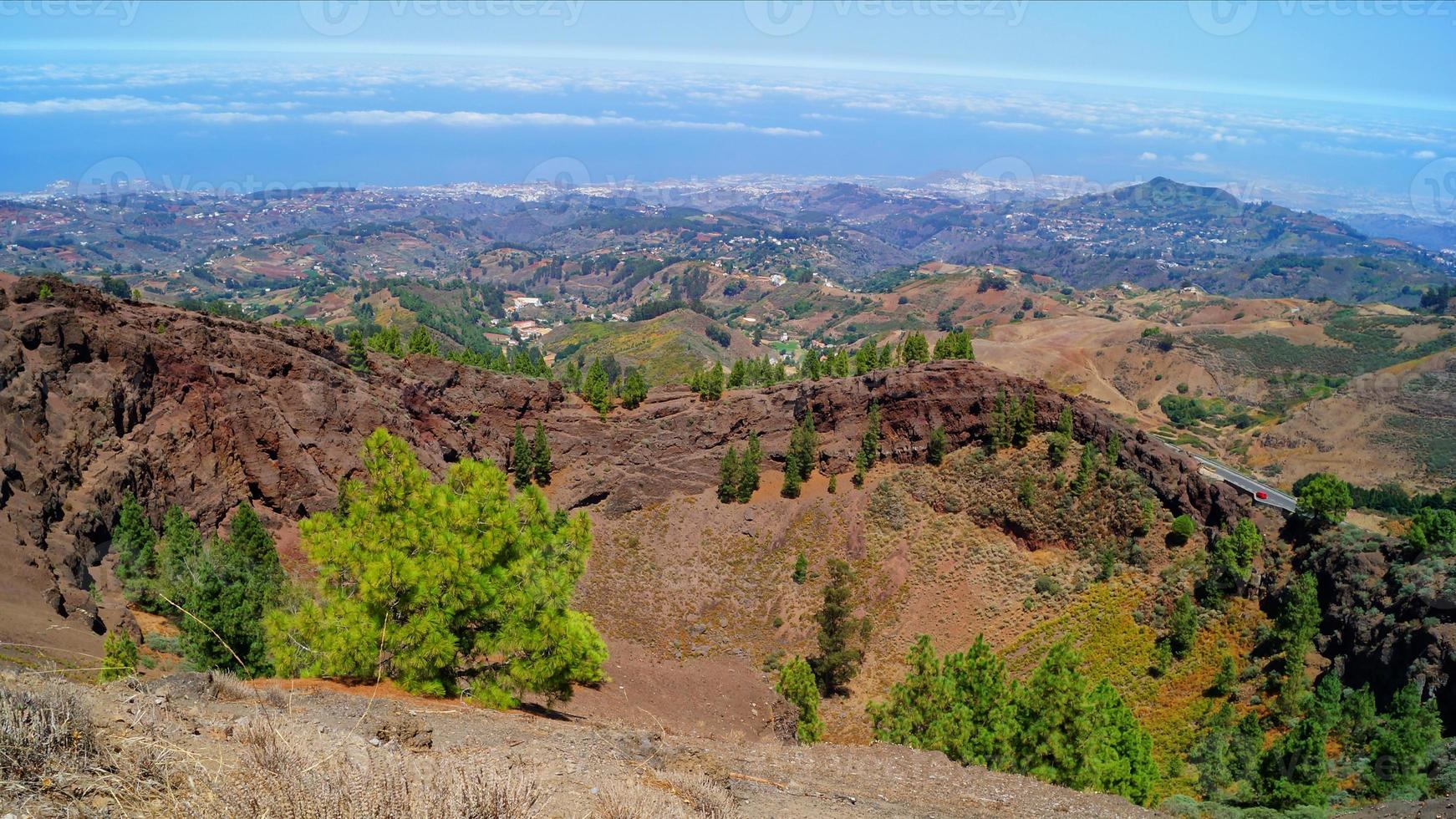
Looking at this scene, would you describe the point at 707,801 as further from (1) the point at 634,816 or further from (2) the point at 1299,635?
(2) the point at 1299,635

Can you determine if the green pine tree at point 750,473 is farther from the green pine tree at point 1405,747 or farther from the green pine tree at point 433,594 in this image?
the green pine tree at point 433,594

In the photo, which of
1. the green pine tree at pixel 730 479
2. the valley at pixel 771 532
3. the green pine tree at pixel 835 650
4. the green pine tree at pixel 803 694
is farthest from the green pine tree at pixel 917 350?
the green pine tree at pixel 803 694

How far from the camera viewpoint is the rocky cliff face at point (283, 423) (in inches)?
1224

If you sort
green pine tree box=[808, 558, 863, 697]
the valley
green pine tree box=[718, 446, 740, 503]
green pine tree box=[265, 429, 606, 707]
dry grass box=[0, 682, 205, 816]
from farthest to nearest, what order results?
1. green pine tree box=[718, 446, 740, 503]
2. green pine tree box=[808, 558, 863, 697]
3. the valley
4. green pine tree box=[265, 429, 606, 707]
5. dry grass box=[0, 682, 205, 816]

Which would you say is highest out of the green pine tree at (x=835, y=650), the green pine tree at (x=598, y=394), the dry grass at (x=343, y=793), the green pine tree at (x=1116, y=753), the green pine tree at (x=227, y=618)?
the dry grass at (x=343, y=793)

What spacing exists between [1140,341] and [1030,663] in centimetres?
9674

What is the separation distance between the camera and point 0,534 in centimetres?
2528

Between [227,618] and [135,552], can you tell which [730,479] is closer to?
[135,552]

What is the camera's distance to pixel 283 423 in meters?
40.5

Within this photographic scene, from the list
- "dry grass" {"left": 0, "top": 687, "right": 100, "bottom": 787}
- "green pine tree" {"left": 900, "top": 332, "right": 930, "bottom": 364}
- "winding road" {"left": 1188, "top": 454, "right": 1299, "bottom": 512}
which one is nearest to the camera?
"dry grass" {"left": 0, "top": 687, "right": 100, "bottom": 787}

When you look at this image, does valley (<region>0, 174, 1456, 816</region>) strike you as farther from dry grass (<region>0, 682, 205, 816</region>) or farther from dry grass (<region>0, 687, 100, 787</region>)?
dry grass (<region>0, 687, 100, 787</region>)

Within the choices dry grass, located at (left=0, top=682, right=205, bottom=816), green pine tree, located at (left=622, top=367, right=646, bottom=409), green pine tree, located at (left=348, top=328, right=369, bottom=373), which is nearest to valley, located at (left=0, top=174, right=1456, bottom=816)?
green pine tree, located at (left=348, top=328, right=369, bottom=373)

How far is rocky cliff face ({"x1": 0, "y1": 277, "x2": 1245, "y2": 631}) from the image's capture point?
31.1m

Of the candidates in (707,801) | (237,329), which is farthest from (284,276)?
(707,801)
